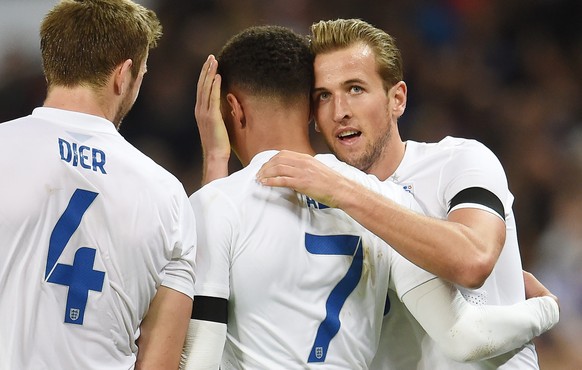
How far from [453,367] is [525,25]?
5.91 m

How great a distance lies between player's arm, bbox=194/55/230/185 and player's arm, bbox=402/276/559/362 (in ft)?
3.22

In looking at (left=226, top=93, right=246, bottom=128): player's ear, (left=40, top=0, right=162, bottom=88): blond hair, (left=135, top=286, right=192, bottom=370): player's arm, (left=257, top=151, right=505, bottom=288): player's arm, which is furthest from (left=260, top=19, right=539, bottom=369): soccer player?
(left=40, top=0, right=162, bottom=88): blond hair

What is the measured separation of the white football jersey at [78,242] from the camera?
2.63 m

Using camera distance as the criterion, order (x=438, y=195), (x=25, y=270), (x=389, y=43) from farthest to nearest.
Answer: (x=389, y=43)
(x=438, y=195)
(x=25, y=270)

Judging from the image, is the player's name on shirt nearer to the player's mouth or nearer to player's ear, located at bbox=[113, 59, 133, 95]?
player's ear, located at bbox=[113, 59, 133, 95]

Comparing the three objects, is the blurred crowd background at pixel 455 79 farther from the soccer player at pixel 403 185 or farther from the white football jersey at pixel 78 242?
the white football jersey at pixel 78 242

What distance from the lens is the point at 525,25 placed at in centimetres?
857

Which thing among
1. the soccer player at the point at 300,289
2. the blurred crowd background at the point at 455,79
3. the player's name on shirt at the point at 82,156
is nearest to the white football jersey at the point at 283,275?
the soccer player at the point at 300,289

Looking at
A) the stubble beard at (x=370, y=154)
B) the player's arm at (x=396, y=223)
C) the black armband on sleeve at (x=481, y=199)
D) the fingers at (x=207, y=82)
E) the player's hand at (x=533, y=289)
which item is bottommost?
the player's hand at (x=533, y=289)

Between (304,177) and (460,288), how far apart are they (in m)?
0.81

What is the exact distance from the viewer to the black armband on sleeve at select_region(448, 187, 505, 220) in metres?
3.29

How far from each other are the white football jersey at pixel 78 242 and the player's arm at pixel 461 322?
85 centimetres

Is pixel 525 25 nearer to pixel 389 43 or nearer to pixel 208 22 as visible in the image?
pixel 208 22

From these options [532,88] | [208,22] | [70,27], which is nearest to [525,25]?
[532,88]
